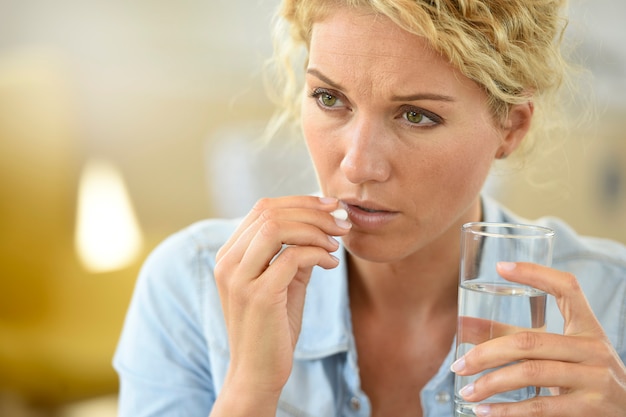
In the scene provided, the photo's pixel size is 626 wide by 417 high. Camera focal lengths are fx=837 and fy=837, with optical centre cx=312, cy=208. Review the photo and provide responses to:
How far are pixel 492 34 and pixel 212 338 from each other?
2.49 ft

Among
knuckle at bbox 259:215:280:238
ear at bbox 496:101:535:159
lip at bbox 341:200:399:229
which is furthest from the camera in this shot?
ear at bbox 496:101:535:159

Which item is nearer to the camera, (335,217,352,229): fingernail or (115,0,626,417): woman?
(115,0,626,417): woman

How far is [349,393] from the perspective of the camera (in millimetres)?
1581

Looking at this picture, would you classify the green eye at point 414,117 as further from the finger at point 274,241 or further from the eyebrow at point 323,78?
the finger at point 274,241

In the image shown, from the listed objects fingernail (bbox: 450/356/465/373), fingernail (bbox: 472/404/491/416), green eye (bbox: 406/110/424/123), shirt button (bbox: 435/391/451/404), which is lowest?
shirt button (bbox: 435/391/451/404)

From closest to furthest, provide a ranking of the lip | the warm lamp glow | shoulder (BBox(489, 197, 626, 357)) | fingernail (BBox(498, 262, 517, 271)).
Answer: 1. fingernail (BBox(498, 262, 517, 271))
2. the lip
3. shoulder (BBox(489, 197, 626, 357))
4. the warm lamp glow

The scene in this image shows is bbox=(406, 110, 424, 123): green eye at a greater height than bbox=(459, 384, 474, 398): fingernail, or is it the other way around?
bbox=(406, 110, 424, 123): green eye

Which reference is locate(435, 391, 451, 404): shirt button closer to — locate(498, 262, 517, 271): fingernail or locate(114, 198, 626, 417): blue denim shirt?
locate(114, 198, 626, 417): blue denim shirt

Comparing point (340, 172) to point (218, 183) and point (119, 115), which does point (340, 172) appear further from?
point (119, 115)

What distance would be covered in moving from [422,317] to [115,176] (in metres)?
2.38

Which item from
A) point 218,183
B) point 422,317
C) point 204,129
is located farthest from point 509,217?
point 204,129

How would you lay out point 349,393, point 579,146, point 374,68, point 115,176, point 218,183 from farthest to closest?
point 579,146
point 115,176
point 218,183
point 349,393
point 374,68

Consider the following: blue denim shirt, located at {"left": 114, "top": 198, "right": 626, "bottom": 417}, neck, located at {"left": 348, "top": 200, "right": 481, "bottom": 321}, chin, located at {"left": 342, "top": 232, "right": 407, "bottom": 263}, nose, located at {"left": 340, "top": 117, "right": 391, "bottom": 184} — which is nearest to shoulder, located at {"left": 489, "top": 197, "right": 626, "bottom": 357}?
blue denim shirt, located at {"left": 114, "top": 198, "right": 626, "bottom": 417}

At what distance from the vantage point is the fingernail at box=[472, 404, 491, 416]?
43.9 inches
